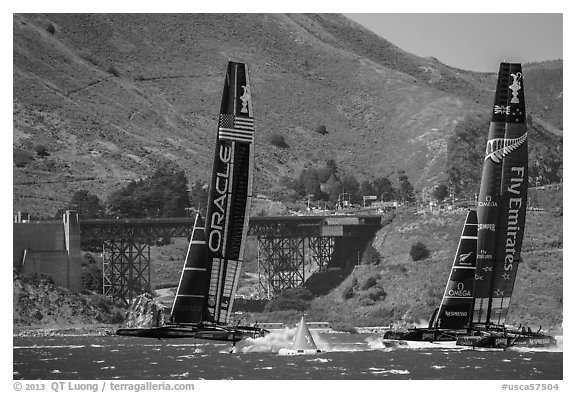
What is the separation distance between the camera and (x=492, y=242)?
84438 millimetres

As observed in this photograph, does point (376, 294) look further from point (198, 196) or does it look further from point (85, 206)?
point (198, 196)

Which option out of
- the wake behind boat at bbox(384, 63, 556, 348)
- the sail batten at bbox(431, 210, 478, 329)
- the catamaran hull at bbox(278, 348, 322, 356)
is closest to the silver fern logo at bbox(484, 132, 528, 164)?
the wake behind boat at bbox(384, 63, 556, 348)

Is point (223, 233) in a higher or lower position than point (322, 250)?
higher

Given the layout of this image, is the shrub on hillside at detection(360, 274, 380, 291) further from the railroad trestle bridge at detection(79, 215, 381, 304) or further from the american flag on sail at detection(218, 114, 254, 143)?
the american flag on sail at detection(218, 114, 254, 143)

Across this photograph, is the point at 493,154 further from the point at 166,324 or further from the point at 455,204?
the point at 455,204

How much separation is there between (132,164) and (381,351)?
322 ft

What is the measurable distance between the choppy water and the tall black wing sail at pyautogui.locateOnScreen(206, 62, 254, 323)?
4.99 metres

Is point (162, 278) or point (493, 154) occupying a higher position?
point (493, 154)

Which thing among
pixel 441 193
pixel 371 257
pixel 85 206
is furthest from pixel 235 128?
pixel 441 193

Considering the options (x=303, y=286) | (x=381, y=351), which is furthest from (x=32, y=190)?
(x=381, y=351)

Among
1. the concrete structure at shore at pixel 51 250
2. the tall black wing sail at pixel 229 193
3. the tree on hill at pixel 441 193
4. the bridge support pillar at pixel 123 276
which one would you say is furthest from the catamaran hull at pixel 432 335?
the tree on hill at pixel 441 193

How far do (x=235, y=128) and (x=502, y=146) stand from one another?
50.9 ft

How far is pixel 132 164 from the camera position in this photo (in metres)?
195

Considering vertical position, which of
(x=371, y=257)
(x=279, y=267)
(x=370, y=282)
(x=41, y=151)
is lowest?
(x=370, y=282)
